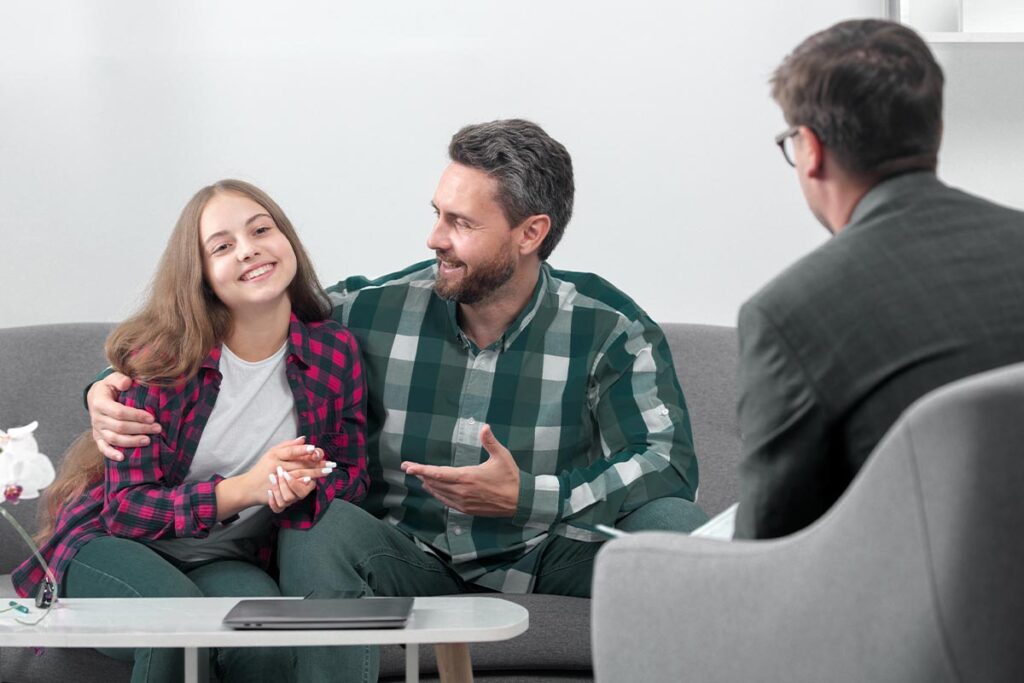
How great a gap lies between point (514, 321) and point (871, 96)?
114 centimetres

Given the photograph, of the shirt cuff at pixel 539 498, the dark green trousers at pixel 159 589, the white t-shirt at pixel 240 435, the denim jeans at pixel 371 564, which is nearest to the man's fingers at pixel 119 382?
the white t-shirt at pixel 240 435

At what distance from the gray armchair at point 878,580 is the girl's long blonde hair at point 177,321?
1102mm

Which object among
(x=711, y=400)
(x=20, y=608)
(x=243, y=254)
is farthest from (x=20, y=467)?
(x=711, y=400)

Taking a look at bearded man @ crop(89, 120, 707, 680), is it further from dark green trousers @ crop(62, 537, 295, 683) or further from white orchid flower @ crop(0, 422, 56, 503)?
white orchid flower @ crop(0, 422, 56, 503)

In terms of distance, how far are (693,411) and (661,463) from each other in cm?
45

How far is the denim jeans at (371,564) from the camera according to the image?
1896 mm

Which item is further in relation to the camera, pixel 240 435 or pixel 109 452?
pixel 240 435

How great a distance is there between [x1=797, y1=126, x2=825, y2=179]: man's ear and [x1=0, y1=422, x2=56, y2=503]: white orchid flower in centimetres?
109

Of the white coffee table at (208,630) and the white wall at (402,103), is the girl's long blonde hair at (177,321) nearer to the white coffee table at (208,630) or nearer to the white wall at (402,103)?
the white coffee table at (208,630)

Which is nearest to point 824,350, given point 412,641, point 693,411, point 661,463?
point 412,641

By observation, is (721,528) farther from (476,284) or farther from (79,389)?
(79,389)

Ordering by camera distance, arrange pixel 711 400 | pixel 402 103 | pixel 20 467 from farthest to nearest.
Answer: pixel 402 103
pixel 711 400
pixel 20 467

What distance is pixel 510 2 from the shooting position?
9.93 ft

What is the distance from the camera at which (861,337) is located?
4.10ft
